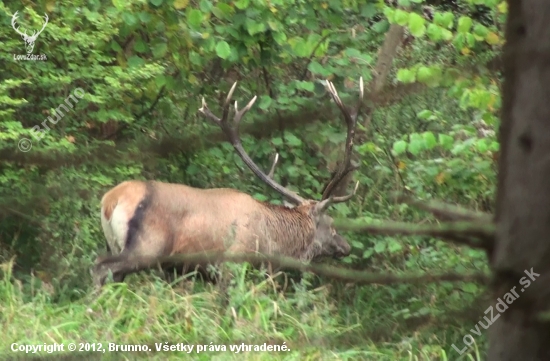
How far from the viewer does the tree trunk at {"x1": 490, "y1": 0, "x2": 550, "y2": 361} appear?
4.07 feet

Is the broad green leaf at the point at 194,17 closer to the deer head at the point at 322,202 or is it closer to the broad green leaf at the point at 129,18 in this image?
the broad green leaf at the point at 129,18

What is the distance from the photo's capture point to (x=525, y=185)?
1.29 metres

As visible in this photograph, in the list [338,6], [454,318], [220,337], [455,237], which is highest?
[455,237]

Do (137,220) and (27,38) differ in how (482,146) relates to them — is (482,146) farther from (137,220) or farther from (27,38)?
(27,38)

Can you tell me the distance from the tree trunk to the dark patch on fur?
4.81 metres

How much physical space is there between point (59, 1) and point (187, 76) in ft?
3.92

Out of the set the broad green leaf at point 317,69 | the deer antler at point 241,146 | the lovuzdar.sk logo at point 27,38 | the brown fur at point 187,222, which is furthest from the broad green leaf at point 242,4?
the lovuzdar.sk logo at point 27,38

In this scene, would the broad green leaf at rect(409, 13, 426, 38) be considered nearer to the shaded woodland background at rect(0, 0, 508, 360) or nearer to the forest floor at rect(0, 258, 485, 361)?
the shaded woodland background at rect(0, 0, 508, 360)

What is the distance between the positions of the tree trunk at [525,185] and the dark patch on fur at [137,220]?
4.81m

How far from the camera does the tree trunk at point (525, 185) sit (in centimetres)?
124

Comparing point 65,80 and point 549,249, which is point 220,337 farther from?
point 549,249

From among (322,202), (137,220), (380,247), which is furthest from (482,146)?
(137,220)

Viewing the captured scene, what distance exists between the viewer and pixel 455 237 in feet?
4.69

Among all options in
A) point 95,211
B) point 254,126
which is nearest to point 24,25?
point 95,211
